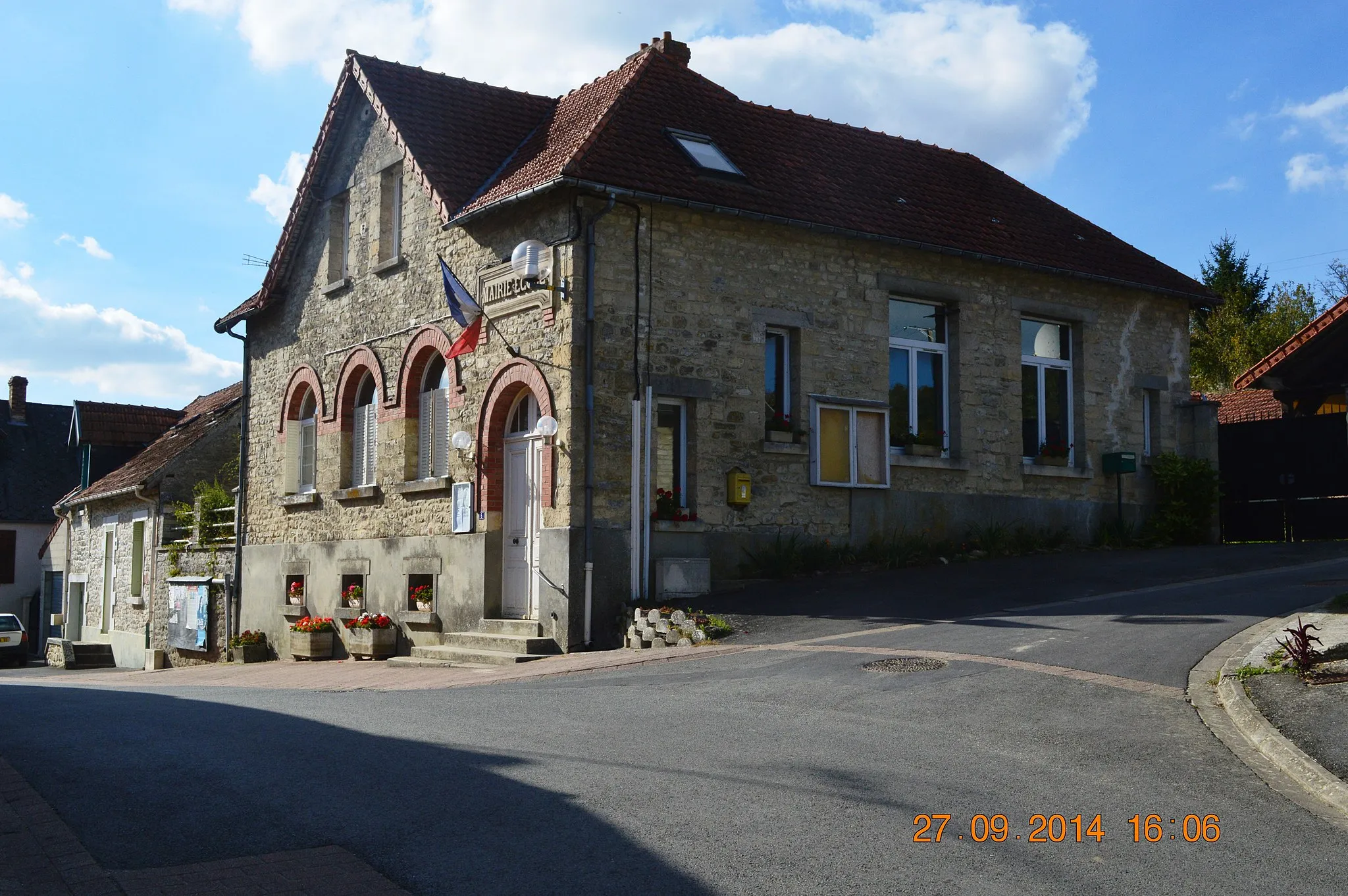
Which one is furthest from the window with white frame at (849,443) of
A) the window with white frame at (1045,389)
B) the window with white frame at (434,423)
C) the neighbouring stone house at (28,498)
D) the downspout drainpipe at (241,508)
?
the neighbouring stone house at (28,498)

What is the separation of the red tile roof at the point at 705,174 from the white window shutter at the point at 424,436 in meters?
2.79

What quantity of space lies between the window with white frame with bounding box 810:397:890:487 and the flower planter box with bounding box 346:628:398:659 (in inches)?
245

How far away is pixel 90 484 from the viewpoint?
103ft

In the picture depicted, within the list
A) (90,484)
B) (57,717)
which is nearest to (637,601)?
(57,717)

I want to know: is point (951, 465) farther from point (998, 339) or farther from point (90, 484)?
point (90, 484)

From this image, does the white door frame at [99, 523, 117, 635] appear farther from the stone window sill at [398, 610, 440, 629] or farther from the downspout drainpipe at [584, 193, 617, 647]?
the downspout drainpipe at [584, 193, 617, 647]

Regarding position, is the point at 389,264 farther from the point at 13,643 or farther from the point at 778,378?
the point at 13,643

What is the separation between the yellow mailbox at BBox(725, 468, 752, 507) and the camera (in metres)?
15.5

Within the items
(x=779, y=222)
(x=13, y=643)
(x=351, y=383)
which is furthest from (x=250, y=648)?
(x=13, y=643)

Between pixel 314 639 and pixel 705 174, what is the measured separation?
9062 millimetres

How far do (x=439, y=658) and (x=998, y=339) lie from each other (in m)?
9.13

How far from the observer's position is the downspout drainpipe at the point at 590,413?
1441 cm

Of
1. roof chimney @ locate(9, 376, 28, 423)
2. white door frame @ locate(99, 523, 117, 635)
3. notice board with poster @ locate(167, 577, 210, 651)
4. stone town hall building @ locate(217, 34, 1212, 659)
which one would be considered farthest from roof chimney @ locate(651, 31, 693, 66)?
roof chimney @ locate(9, 376, 28, 423)

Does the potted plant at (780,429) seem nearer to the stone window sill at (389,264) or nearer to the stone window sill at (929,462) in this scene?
the stone window sill at (929,462)
